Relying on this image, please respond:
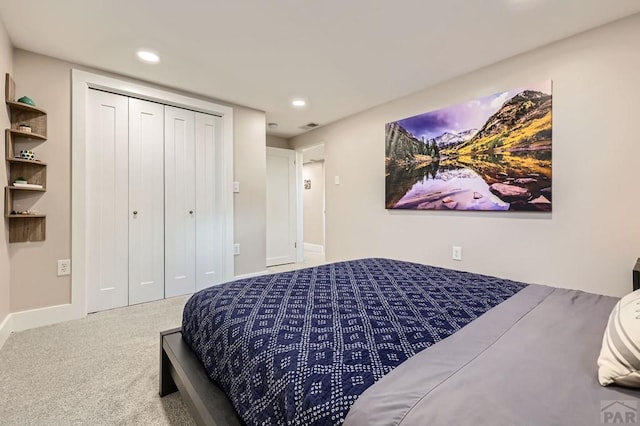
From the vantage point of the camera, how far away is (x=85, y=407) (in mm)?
1448

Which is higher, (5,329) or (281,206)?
(281,206)

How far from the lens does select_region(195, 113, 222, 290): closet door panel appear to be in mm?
3359

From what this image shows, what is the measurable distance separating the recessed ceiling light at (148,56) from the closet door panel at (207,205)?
2.74 ft

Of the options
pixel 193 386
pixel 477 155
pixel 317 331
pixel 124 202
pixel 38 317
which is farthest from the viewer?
pixel 124 202

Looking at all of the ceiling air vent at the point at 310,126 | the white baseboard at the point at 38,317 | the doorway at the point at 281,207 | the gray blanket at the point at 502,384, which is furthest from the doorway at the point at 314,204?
the gray blanket at the point at 502,384

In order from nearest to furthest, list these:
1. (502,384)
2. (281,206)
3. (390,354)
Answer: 1. (502,384)
2. (390,354)
3. (281,206)

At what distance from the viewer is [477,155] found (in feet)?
8.90

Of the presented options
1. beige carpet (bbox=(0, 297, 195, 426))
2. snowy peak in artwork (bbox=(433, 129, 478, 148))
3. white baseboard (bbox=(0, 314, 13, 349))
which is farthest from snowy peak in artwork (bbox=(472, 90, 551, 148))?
white baseboard (bbox=(0, 314, 13, 349))

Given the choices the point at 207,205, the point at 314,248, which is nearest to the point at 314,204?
the point at 314,248

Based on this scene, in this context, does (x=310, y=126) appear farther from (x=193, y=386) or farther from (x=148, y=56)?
(x=193, y=386)

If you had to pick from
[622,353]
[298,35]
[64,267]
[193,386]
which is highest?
[298,35]

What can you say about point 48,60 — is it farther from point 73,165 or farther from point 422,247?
point 422,247

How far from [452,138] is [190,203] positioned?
111 inches

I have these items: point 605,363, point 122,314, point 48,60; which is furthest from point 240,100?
point 605,363
